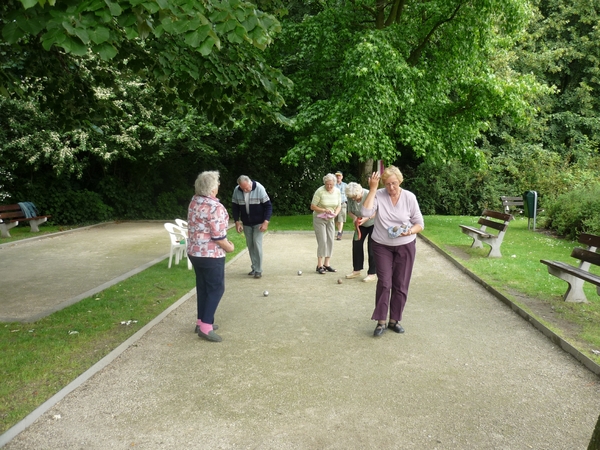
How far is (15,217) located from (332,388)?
15362mm

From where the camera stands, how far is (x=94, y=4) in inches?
144

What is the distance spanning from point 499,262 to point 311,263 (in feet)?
12.4

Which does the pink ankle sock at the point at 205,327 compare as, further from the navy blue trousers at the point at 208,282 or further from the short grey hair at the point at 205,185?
the short grey hair at the point at 205,185

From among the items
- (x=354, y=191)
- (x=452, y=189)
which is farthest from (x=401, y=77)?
(x=452, y=189)

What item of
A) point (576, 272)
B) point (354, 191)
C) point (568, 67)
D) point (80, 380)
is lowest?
point (80, 380)

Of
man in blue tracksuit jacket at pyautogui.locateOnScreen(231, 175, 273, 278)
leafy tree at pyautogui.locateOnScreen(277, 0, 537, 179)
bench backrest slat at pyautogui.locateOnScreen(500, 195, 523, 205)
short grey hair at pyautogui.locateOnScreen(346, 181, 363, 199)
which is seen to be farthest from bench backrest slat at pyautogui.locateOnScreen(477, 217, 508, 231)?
bench backrest slat at pyautogui.locateOnScreen(500, 195, 523, 205)

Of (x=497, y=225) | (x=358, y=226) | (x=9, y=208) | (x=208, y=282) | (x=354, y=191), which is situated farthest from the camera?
(x=9, y=208)

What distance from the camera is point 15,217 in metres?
16.6

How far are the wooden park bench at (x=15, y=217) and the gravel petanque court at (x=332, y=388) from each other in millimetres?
10677

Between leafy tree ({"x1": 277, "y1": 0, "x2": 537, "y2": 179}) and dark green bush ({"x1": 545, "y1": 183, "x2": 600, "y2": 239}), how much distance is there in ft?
9.62

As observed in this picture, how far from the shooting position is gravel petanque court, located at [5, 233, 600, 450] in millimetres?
3691

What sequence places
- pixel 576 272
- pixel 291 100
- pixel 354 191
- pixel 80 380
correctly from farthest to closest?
pixel 291 100, pixel 354 191, pixel 576 272, pixel 80 380

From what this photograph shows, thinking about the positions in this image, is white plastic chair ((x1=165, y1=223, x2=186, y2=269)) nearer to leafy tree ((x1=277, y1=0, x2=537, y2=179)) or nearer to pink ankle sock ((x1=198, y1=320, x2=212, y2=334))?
pink ankle sock ((x1=198, y1=320, x2=212, y2=334))

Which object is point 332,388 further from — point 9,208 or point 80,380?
point 9,208
